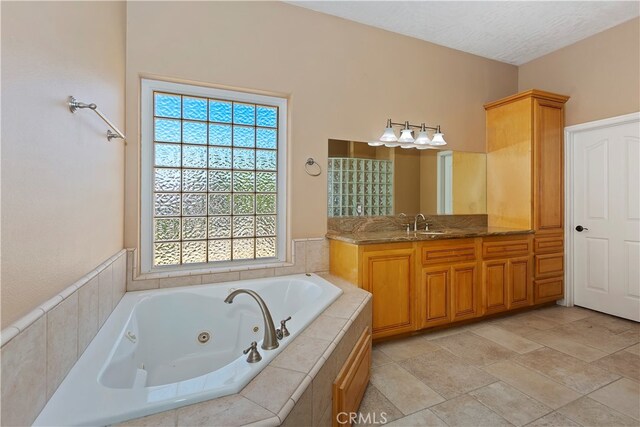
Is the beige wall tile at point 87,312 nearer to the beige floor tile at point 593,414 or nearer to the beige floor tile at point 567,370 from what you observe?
the beige floor tile at point 593,414

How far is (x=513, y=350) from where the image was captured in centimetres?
237

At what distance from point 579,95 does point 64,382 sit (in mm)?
4669

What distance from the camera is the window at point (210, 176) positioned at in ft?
7.73

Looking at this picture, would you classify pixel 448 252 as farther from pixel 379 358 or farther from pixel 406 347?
pixel 379 358

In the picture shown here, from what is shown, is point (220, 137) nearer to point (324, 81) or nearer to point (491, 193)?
point (324, 81)

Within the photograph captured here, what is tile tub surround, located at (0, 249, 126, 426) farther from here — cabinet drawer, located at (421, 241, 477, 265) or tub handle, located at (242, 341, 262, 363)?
cabinet drawer, located at (421, 241, 477, 265)

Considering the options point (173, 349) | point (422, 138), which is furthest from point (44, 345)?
point (422, 138)

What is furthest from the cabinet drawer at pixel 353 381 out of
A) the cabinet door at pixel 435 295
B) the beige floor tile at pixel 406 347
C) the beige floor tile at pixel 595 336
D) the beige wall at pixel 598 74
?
the beige wall at pixel 598 74

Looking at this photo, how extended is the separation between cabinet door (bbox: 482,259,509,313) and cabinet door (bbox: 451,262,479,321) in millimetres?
127

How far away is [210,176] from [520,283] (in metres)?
3.11

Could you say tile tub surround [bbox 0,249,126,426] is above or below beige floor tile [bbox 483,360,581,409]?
above

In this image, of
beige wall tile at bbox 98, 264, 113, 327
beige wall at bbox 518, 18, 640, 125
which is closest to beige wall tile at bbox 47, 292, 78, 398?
beige wall tile at bbox 98, 264, 113, 327

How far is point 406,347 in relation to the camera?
96.1 inches

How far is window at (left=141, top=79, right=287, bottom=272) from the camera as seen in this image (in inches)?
92.7
